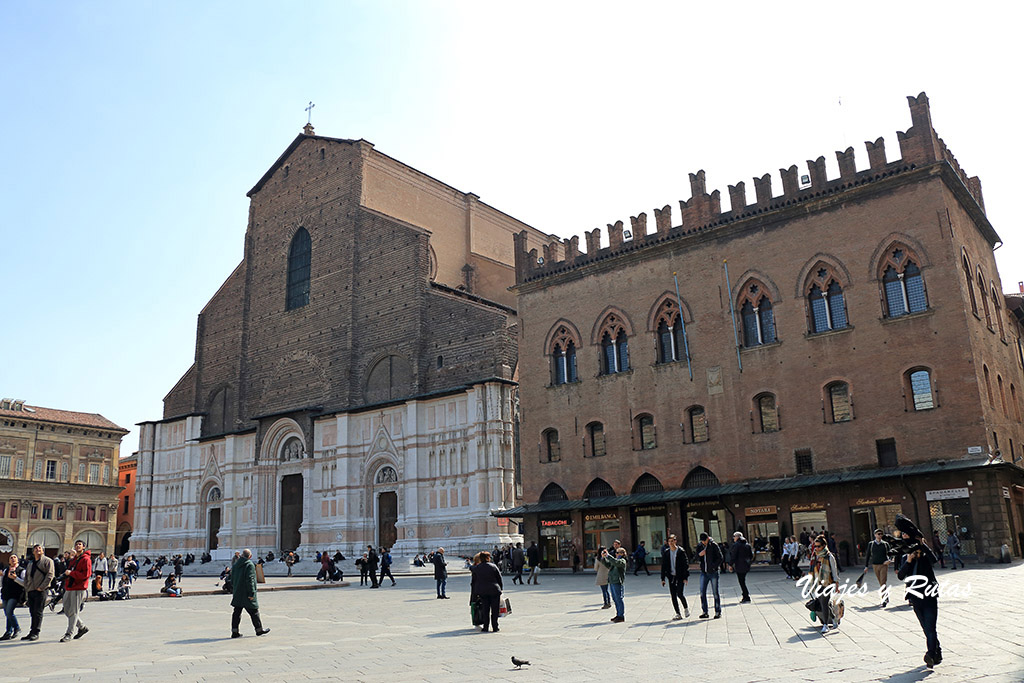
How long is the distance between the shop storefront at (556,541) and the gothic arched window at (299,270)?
73.2ft

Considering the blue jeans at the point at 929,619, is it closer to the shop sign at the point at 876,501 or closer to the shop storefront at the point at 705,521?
the shop sign at the point at 876,501

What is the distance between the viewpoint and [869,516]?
81.1 ft

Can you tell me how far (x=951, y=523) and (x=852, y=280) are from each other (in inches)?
304

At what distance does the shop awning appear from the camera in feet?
76.2

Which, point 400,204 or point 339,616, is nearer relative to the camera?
point 339,616

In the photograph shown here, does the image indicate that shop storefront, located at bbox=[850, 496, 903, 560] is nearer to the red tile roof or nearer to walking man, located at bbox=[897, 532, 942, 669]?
walking man, located at bbox=[897, 532, 942, 669]

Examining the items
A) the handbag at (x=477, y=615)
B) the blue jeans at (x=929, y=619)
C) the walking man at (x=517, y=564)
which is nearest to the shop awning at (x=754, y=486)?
the walking man at (x=517, y=564)

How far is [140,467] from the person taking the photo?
53.2 m

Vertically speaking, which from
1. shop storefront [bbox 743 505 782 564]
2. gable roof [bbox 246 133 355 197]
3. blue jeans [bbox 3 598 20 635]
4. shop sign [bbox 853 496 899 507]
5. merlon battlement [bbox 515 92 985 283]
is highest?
gable roof [bbox 246 133 355 197]

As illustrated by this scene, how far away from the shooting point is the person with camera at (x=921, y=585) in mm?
8430

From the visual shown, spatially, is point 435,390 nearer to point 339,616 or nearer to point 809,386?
point 809,386

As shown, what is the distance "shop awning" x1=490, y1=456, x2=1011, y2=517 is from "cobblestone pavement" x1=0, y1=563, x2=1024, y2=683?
430 centimetres

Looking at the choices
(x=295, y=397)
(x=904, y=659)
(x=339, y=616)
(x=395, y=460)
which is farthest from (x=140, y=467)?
(x=904, y=659)

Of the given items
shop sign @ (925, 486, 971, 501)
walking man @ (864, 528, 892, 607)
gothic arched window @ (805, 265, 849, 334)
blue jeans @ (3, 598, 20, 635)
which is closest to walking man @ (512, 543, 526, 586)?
gothic arched window @ (805, 265, 849, 334)
